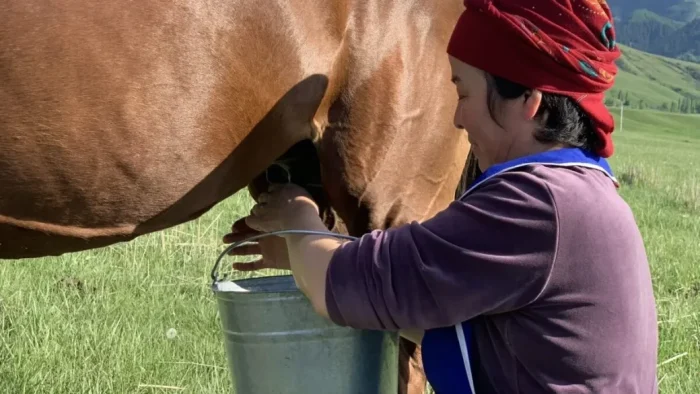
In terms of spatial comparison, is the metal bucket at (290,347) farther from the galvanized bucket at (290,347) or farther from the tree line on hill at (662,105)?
the tree line on hill at (662,105)

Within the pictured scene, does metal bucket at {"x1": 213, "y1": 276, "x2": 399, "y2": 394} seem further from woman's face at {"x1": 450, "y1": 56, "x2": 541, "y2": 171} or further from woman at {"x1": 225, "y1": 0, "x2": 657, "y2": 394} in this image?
woman's face at {"x1": 450, "y1": 56, "x2": 541, "y2": 171}

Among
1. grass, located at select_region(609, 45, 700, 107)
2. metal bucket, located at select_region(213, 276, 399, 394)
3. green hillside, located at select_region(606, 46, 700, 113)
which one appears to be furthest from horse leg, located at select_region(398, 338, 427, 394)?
grass, located at select_region(609, 45, 700, 107)

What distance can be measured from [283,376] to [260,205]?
0.46 meters

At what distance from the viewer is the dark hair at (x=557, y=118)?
136cm

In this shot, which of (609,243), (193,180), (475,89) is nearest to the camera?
(609,243)

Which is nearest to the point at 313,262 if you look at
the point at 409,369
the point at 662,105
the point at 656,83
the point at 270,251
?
the point at 270,251

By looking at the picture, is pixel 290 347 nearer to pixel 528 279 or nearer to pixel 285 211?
pixel 285 211

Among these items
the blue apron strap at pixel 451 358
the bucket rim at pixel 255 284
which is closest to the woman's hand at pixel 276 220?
the bucket rim at pixel 255 284

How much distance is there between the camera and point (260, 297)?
1505 millimetres

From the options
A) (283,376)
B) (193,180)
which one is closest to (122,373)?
(193,180)

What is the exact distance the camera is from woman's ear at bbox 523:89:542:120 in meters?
1.35

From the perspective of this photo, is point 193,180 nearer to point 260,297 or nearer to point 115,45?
point 115,45

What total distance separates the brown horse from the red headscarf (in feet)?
2.72

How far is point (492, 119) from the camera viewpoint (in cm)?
143
